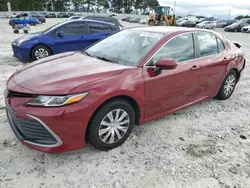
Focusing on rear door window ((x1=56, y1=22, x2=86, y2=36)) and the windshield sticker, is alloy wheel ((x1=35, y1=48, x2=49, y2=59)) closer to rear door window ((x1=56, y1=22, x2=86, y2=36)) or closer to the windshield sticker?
rear door window ((x1=56, y1=22, x2=86, y2=36))

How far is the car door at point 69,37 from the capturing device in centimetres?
718

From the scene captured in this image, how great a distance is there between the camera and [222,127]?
357 centimetres

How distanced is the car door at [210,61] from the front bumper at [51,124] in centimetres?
221

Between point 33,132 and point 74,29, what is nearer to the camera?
point 33,132

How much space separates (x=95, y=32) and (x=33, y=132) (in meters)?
6.10

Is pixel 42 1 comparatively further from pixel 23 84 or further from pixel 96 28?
pixel 23 84

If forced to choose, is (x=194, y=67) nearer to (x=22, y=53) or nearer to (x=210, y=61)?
(x=210, y=61)

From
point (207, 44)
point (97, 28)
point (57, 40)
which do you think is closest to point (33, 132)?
point (207, 44)

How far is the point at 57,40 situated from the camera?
7.16 meters

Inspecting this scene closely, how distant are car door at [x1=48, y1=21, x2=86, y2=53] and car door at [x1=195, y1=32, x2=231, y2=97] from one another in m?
4.69

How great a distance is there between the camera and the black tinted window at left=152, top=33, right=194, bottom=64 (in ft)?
10.4

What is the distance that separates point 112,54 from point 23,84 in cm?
133

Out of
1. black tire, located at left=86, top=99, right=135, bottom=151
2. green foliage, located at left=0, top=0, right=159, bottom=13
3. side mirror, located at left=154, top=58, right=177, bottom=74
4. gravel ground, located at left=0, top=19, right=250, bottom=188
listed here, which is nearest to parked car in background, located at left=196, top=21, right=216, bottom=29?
gravel ground, located at left=0, top=19, right=250, bottom=188

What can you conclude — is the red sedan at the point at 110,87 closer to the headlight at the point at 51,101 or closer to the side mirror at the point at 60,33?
the headlight at the point at 51,101
